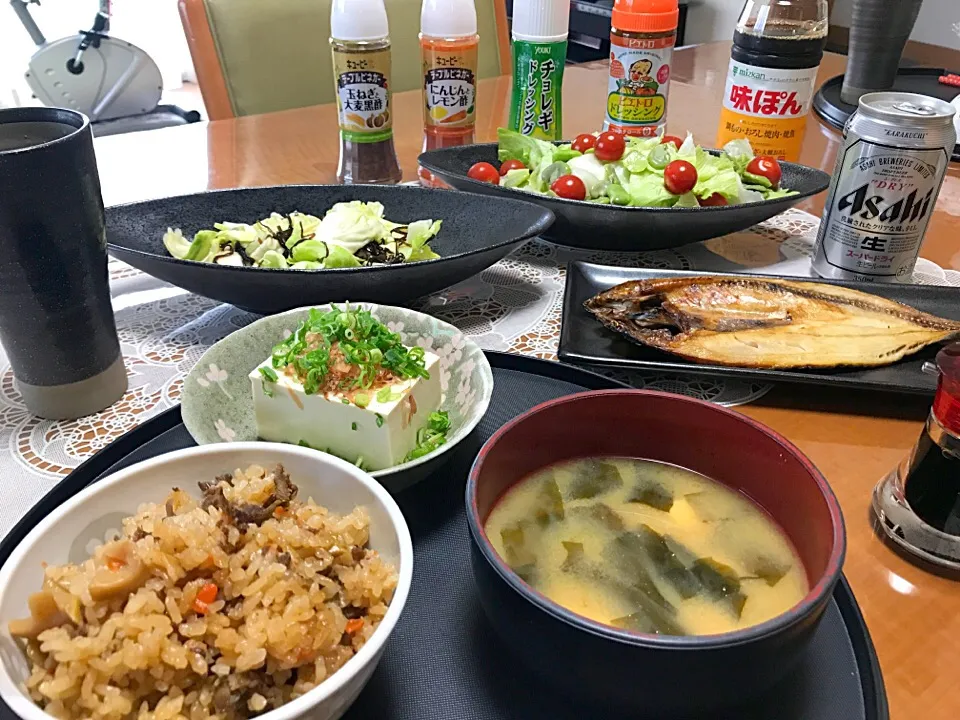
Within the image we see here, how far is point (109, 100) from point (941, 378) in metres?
5.00

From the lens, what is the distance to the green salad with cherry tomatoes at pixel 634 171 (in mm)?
1516

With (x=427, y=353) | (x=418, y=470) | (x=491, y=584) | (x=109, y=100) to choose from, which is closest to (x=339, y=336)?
(x=427, y=353)

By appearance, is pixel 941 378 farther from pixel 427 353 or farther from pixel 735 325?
pixel 427 353

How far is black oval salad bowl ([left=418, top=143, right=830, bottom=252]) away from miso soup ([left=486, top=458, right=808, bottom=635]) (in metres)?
0.68

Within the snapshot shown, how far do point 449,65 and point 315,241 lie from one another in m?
0.56

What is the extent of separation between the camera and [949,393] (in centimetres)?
77

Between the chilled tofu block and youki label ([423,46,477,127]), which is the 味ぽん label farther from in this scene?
the chilled tofu block

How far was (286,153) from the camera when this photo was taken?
2.00 meters

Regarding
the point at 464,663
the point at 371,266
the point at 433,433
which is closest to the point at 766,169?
the point at 371,266

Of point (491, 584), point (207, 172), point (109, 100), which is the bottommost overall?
point (109, 100)

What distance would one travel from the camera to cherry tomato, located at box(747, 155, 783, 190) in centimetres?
161

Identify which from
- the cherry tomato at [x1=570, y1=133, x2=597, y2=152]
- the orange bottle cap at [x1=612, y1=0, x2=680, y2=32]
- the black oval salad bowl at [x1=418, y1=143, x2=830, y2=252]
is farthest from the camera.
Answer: the cherry tomato at [x1=570, y1=133, x2=597, y2=152]

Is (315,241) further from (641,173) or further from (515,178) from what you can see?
(641,173)

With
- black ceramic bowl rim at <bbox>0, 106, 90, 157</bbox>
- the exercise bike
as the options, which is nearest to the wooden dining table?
black ceramic bowl rim at <bbox>0, 106, 90, 157</bbox>
